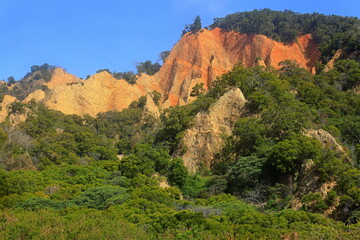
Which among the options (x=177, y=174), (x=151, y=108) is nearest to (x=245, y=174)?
(x=177, y=174)

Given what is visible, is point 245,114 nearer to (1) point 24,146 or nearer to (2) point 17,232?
(1) point 24,146

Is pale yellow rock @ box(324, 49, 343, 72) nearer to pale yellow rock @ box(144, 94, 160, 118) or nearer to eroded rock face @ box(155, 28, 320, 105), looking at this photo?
eroded rock face @ box(155, 28, 320, 105)

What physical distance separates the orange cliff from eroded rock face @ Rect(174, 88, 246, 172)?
19.2 m

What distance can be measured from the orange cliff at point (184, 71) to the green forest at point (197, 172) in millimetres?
4752

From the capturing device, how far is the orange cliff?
205 ft

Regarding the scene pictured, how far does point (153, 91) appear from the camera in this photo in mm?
65938

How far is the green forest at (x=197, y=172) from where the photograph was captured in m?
21.6

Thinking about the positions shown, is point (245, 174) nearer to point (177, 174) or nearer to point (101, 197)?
point (177, 174)

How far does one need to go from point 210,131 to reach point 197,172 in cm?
377

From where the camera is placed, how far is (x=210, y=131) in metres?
40.8

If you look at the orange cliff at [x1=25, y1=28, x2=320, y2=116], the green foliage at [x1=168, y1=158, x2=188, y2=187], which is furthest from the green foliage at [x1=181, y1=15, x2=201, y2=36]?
the green foliage at [x1=168, y1=158, x2=188, y2=187]

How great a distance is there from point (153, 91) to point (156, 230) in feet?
146

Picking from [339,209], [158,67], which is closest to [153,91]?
[158,67]

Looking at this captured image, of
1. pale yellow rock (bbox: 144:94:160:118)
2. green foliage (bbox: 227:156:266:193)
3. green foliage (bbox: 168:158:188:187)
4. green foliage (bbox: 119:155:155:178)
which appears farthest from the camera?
pale yellow rock (bbox: 144:94:160:118)
